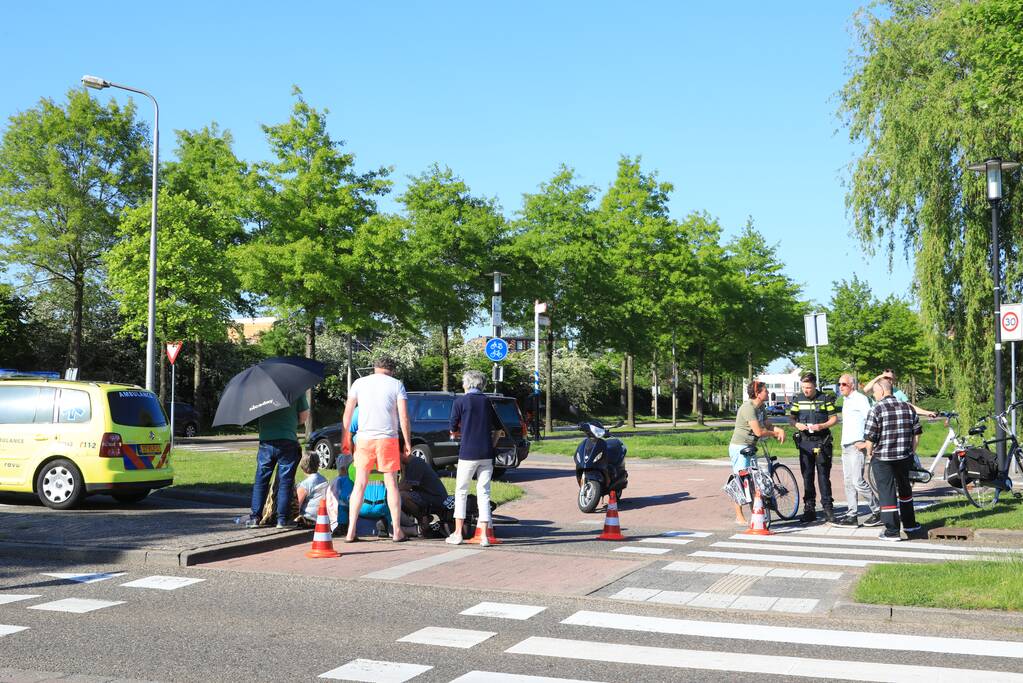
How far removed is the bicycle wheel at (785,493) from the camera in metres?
12.6

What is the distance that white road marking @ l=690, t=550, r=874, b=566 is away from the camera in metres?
9.27

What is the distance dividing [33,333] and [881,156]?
114 feet

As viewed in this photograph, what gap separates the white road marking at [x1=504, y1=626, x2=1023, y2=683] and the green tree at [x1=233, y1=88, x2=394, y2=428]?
76.8ft

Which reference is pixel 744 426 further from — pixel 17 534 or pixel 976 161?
pixel 976 161

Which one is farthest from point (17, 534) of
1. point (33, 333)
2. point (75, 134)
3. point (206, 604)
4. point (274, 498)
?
point (33, 333)

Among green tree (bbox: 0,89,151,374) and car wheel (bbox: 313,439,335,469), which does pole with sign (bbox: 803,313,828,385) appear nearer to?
car wheel (bbox: 313,439,335,469)

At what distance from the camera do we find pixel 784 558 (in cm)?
952

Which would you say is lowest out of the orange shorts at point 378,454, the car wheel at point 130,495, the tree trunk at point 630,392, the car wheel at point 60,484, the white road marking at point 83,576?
the white road marking at point 83,576

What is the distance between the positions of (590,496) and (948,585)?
6610 mm

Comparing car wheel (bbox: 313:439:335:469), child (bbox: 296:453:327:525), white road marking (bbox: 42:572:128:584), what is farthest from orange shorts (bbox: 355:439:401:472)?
car wheel (bbox: 313:439:335:469)

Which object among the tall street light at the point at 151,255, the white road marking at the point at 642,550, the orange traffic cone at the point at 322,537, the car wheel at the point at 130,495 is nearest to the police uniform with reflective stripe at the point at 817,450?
the white road marking at the point at 642,550

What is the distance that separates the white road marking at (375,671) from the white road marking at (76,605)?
255cm

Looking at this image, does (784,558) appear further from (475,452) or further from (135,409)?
(135,409)

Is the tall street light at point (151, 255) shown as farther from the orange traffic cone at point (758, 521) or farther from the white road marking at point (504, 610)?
the white road marking at point (504, 610)
